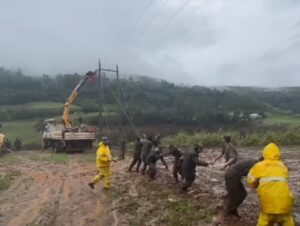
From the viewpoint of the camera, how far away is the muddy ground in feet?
38.2

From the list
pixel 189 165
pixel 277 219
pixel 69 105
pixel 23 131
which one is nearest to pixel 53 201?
pixel 189 165

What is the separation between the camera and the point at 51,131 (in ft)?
128

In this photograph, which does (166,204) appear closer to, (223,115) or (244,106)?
(223,115)

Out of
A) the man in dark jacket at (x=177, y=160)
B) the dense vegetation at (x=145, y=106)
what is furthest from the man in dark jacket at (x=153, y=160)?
the dense vegetation at (x=145, y=106)

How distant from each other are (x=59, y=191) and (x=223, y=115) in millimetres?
44190

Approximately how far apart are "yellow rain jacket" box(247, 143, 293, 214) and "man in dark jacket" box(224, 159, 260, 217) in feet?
4.89

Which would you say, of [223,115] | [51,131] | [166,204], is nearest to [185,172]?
[166,204]

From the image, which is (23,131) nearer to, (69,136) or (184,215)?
(69,136)

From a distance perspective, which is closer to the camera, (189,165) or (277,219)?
(277,219)

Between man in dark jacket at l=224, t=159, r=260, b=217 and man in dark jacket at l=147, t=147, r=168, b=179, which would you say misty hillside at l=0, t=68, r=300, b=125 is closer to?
man in dark jacket at l=147, t=147, r=168, b=179

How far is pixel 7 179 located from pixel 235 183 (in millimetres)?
12833

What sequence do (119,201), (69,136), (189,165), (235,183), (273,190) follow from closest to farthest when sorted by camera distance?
1. (273,190)
2. (235,183)
3. (119,201)
4. (189,165)
5. (69,136)

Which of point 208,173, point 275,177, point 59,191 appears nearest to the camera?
point 275,177

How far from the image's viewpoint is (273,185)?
7734 millimetres
